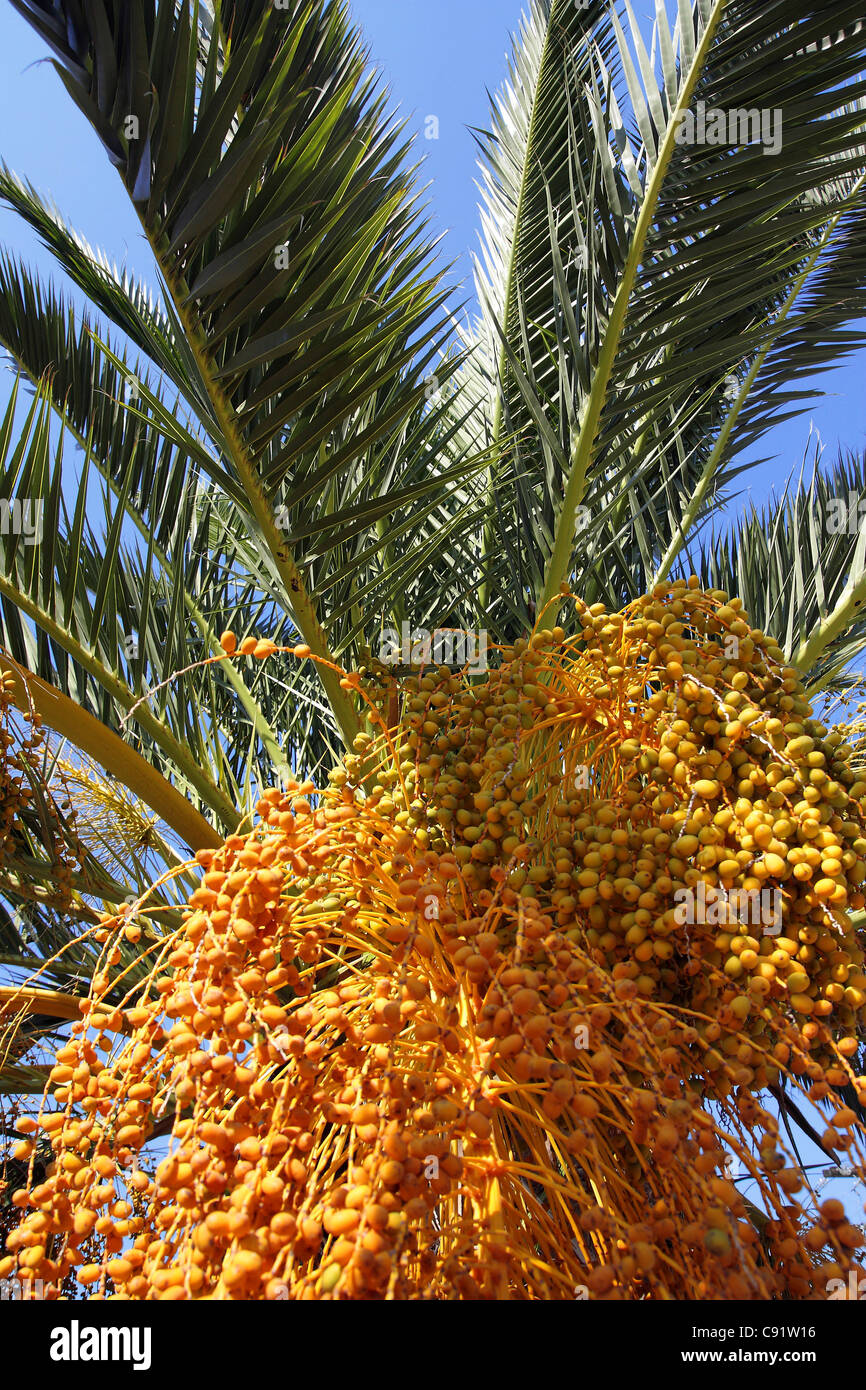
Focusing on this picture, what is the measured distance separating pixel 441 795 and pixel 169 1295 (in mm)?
748

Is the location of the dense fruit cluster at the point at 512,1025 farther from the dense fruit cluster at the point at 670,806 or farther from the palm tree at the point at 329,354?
the palm tree at the point at 329,354

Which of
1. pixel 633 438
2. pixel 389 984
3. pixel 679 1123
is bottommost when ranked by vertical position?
pixel 679 1123

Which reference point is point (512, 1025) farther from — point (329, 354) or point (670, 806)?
point (329, 354)

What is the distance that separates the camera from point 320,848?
125 centimetres

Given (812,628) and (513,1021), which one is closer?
(513,1021)

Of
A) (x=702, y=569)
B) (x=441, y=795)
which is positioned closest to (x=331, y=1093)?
(x=441, y=795)

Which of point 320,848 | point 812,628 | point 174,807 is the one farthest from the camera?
point 812,628

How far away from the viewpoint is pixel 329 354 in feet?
6.04

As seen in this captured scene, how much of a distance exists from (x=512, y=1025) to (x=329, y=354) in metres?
1.38

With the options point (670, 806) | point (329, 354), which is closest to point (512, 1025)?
point (670, 806)

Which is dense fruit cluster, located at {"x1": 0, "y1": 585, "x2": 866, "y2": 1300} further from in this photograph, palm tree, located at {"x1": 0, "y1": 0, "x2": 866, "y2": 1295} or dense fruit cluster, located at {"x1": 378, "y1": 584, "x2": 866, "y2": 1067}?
palm tree, located at {"x1": 0, "y1": 0, "x2": 866, "y2": 1295}

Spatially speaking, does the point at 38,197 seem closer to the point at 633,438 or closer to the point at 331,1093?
the point at 633,438

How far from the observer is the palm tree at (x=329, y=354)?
176 centimetres

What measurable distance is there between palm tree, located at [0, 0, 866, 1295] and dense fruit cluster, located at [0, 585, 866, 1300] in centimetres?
24
